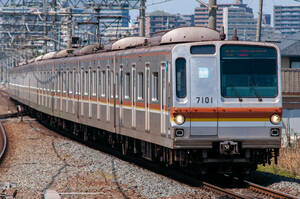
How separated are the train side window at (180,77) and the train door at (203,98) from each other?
140 millimetres

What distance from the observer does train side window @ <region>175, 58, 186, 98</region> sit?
40.8 feet

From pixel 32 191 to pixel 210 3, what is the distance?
22.6 feet

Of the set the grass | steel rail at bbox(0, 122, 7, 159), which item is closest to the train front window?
the grass

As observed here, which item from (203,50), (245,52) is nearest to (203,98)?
(203,50)

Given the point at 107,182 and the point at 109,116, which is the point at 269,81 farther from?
the point at 109,116

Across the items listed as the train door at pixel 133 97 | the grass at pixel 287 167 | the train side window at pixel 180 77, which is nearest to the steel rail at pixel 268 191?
the train side window at pixel 180 77

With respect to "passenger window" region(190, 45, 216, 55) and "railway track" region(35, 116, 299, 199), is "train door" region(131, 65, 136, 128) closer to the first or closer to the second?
"railway track" region(35, 116, 299, 199)

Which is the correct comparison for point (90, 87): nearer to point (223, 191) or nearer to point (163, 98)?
point (163, 98)

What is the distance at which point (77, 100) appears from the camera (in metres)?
22.2

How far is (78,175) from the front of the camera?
14.4 m

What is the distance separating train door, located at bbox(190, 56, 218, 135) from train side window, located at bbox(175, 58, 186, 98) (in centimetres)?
14

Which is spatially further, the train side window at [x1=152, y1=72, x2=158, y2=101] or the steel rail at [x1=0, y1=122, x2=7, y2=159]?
the steel rail at [x1=0, y1=122, x2=7, y2=159]

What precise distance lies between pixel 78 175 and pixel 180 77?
3.63m

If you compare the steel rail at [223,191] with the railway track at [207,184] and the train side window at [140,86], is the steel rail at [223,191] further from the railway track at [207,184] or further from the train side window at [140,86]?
the train side window at [140,86]
